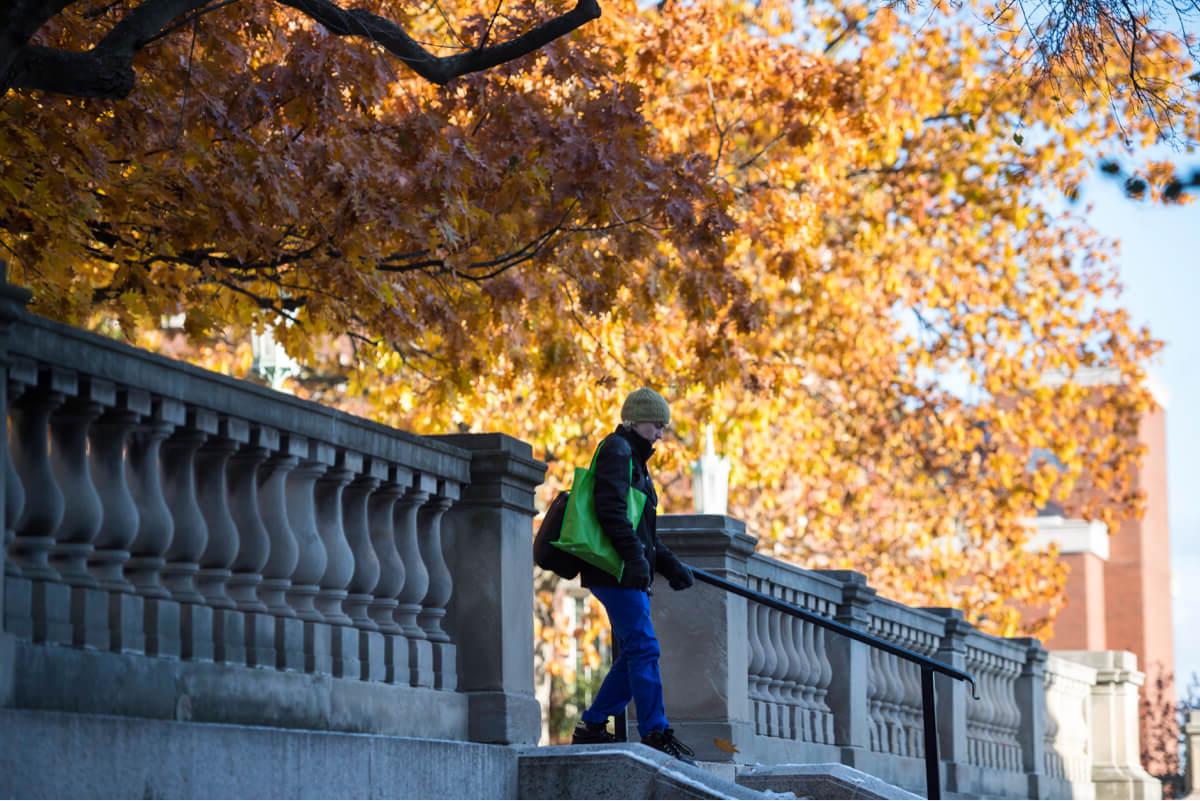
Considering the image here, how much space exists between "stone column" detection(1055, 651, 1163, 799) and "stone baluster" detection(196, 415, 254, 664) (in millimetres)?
16433

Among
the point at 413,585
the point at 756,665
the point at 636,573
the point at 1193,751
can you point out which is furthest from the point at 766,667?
the point at 1193,751

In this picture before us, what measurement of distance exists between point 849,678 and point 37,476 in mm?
8463

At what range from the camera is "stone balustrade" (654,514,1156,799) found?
433 inches

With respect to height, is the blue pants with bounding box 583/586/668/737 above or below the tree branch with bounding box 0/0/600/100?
below

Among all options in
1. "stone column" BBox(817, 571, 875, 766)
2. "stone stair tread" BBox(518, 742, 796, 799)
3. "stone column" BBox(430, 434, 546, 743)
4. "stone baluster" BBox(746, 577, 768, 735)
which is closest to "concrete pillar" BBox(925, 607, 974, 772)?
"stone column" BBox(817, 571, 875, 766)

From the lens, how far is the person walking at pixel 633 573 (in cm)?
876

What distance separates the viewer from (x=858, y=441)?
25375 mm

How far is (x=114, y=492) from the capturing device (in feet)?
20.6

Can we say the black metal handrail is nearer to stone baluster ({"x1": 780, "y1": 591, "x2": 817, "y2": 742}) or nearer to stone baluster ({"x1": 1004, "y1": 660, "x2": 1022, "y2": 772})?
stone baluster ({"x1": 780, "y1": 591, "x2": 817, "y2": 742})

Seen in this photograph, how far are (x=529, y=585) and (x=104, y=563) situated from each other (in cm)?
300

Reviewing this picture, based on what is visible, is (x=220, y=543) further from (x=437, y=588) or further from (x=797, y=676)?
(x=797, y=676)

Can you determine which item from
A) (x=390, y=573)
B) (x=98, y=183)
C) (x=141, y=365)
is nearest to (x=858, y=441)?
(x=98, y=183)

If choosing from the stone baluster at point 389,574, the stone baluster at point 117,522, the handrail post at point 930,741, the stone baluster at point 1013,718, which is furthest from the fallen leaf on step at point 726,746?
the stone baluster at point 1013,718

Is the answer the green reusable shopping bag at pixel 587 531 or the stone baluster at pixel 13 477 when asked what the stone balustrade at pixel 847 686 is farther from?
the stone baluster at pixel 13 477
